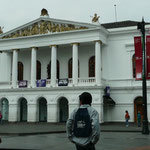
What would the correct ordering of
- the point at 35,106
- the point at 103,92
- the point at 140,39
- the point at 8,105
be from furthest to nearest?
the point at 8,105 → the point at 35,106 → the point at 103,92 → the point at 140,39

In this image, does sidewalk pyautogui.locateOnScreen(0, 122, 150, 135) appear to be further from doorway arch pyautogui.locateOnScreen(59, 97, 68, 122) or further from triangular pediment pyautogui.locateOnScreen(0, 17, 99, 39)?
triangular pediment pyautogui.locateOnScreen(0, 17, 99, 39)

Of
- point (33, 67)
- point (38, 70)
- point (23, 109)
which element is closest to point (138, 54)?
point (33, 67)

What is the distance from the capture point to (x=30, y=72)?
127 ft

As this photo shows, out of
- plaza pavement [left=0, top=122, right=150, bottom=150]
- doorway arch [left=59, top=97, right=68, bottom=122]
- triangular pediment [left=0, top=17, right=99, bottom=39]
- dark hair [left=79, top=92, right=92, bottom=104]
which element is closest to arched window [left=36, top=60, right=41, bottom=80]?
triangular pediment [left=0, top=17, right=99, bottom=39]

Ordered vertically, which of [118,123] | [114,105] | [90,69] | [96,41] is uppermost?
[96,41]

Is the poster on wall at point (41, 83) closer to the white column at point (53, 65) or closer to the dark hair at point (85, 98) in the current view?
the white column at point (53, 65)

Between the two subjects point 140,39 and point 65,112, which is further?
point 65,112

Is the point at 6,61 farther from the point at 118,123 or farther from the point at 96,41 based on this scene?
the point at 118,123

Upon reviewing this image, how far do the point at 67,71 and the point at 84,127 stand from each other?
31.2m

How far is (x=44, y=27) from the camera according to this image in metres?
35.7

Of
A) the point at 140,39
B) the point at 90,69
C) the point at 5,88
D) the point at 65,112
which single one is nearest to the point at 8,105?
the point at 5,88

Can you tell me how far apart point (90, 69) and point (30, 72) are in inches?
334

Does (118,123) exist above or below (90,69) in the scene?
below

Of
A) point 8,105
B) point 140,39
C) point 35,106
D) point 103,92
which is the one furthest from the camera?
point 8,105
